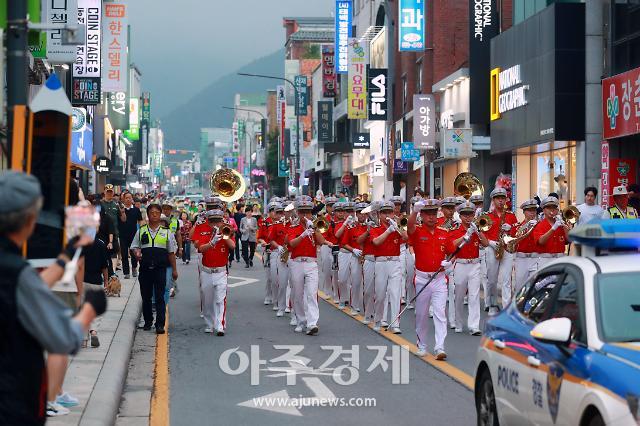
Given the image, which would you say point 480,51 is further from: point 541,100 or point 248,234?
point 248,234

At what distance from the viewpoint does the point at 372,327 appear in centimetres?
1722

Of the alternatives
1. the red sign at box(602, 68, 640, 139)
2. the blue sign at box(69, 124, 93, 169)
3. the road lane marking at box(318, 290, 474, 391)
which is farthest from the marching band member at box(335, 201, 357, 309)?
the red sign at box(602, 68, 640, 139)

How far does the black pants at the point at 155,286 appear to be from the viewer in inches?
647

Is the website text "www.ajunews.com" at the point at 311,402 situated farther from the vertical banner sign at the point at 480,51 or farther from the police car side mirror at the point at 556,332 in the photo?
the vertical banner sign at the point at 480,51

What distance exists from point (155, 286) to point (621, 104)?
13.7m

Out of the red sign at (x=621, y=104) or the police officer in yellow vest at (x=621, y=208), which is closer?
the police officer in yellow vest at (x=621, y=208)

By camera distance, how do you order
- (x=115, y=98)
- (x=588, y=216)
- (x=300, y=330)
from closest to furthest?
(x=300, y=330) < (x=588, y=216) < (x=115, y=98)

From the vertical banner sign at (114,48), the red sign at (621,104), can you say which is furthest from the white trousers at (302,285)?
the vertical banner sign at (114,48)

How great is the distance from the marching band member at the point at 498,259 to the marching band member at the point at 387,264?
2.32 m

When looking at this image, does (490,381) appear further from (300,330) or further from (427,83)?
(427,83)

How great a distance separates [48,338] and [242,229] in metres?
29.1

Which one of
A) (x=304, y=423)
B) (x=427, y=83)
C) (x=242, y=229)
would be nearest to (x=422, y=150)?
(x=427, y=83)

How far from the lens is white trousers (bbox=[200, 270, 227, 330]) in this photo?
16.5 metres

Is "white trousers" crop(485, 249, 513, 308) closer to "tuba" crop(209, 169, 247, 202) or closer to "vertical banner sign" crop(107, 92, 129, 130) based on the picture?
"tuba" crop(209, 169, 247, 202)
